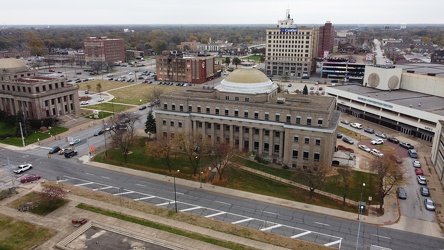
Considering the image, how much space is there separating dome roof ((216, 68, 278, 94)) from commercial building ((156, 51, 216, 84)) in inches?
3947

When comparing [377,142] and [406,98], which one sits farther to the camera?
[406,98]

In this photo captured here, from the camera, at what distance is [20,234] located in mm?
50031

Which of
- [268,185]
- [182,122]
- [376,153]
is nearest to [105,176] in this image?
[182,122]

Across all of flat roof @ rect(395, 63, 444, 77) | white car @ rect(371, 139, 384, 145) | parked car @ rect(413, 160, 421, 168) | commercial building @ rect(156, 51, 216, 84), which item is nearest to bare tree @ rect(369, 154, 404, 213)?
parked car @ rect(413, 160, 421, 168)

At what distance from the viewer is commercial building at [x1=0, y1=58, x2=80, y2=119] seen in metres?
106

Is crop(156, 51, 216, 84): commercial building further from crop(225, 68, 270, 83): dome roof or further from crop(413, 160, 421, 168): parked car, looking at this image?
crop(413, 160, 421, 168): parked car

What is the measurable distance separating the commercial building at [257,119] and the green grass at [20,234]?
41.0m

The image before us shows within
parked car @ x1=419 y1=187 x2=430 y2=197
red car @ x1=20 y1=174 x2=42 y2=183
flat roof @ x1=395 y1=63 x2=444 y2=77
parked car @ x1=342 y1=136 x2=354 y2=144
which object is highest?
flat roof @ x1=395 y1=63 x2=444 y2=77

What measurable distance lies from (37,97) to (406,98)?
12021cm

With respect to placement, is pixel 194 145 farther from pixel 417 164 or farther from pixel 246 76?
pixel 417 164

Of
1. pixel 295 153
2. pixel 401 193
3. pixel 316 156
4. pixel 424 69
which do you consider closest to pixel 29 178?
pixel 295 153

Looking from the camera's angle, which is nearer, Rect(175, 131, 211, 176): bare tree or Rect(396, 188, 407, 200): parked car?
Rect(396, 188, 407, 200): parked car

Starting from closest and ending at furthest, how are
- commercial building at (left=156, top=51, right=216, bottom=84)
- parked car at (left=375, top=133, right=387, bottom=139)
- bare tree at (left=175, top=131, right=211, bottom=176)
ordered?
bare tree at (left=175, top=131, right=211, bottom=176) < parked car at (left=375, top=133, right=387, bottom=139) < commercial building at (left=156, top=51, right=216, bottom=84)

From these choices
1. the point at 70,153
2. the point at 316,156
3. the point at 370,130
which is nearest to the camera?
the point at 316,156
